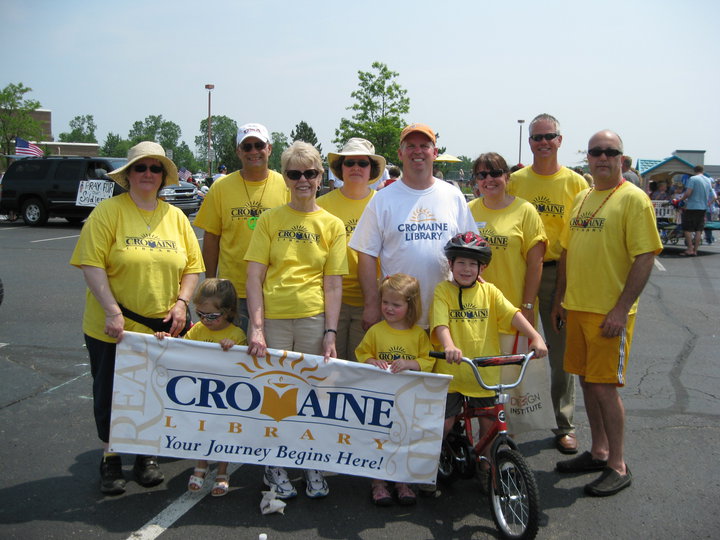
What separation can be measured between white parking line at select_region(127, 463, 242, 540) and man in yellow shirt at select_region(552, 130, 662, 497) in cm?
239

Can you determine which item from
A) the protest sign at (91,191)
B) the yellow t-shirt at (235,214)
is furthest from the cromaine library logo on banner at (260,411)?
the protest sign at (91,191)

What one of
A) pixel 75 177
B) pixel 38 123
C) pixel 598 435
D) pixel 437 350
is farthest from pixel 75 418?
pixel 38 123

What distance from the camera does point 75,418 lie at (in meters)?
4.81

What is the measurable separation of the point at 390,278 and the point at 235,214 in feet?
4.22

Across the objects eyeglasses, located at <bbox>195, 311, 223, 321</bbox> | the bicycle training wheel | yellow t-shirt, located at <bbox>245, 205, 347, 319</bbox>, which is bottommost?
the bicycle training wheel

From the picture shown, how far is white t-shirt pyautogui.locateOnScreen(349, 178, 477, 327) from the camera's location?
3.83 metres

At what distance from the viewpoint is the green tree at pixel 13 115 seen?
151 feet

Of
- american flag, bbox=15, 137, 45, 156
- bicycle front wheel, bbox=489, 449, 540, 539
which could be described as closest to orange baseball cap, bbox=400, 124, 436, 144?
bicycle front wheel, bbox=489, 449, 540, 539

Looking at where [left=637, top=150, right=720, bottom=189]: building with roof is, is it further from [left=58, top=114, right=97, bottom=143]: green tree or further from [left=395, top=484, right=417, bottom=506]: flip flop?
[left=58, top=114, right=97, bottom=143]: green tree

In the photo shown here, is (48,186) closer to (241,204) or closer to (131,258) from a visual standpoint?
(241,204)

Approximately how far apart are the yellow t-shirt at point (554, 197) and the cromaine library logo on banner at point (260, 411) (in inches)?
71.1

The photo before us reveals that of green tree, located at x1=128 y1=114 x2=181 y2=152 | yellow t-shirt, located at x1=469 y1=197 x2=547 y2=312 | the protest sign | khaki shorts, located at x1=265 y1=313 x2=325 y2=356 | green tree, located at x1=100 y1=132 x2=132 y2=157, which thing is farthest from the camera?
green tree, located at x1=128 y1=114 x2=181 y2=152

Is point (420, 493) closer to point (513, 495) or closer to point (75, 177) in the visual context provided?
point (513, 495)

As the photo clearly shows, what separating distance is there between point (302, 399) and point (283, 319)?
1.62ft
